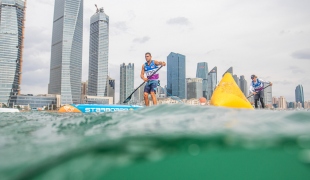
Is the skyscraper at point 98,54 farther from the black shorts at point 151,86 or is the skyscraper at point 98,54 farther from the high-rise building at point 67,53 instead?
the black shorts at point 151,86

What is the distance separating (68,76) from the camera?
4970 inches

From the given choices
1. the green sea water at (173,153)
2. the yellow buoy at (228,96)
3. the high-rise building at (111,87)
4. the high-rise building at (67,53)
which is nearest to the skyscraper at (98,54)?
the high-rise building at (111,87)

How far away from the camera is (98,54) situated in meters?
146

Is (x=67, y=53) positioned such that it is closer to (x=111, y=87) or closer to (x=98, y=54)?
(x=98, y=54)

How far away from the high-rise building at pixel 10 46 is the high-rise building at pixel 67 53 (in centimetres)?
2949

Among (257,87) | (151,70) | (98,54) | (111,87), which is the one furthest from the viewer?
(98,54)

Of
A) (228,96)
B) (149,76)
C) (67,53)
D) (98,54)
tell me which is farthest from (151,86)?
(98,54)

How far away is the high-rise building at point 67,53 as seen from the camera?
411 ft

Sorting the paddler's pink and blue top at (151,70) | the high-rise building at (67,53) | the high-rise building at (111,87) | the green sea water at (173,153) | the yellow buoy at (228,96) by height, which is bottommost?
the green sea water at (173,153)

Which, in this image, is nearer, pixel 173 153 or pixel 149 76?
pixel 173 153

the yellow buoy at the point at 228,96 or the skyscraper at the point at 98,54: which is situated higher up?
the skyscraper at the point at 98,54

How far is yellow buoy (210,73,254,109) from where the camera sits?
26.2 ft

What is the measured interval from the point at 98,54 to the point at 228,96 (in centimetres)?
14502

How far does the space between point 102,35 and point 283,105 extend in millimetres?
120243
